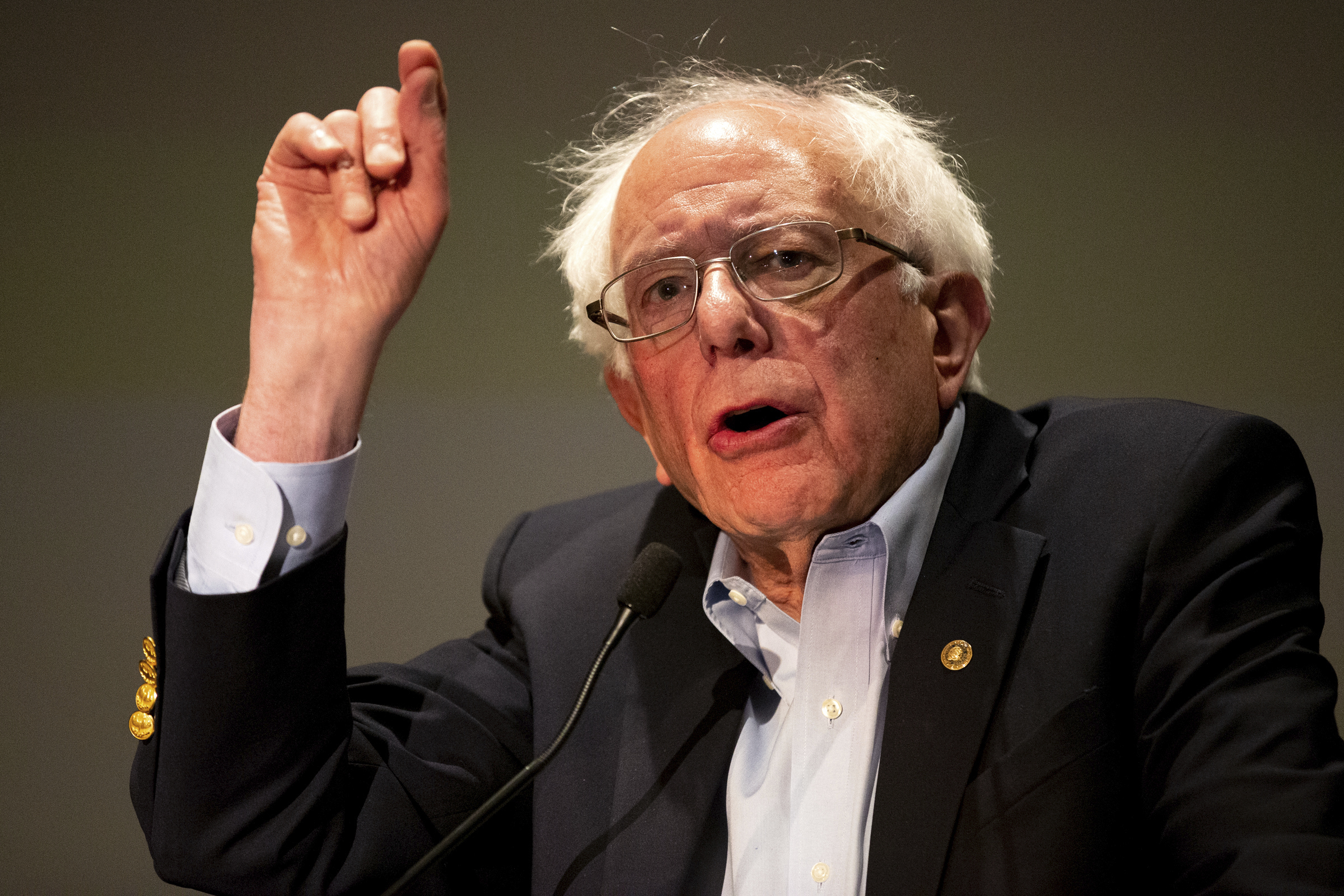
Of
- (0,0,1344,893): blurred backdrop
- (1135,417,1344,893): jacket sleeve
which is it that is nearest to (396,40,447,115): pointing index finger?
(0,0,1344,893): blurred backdrop

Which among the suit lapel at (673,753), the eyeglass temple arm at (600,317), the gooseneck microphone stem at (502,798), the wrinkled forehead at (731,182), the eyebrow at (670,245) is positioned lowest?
the suit lapel at (673,753)

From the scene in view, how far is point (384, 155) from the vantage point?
50.4 inches

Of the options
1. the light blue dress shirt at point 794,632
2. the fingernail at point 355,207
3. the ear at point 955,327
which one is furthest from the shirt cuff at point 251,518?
the ear at point 955,327

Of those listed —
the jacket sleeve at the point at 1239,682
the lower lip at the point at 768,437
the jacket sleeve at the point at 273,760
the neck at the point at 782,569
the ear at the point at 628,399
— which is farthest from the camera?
the ear at the point at 628,399

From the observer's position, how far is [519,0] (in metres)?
2.19

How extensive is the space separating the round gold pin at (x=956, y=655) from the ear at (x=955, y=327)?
0.42 meters

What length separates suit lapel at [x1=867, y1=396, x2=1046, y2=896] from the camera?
1.23 m

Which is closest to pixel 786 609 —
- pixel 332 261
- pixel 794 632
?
pixel 794 632

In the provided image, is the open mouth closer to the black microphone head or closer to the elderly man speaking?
the elderly man speaking

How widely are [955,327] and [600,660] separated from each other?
0.81 m

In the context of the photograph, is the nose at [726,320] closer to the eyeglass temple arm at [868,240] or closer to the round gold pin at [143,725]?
the eyeglass temple arm at [868,240]

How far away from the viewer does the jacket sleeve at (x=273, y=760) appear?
4.19 feet

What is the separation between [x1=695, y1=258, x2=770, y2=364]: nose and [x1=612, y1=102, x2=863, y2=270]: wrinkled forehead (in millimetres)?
53

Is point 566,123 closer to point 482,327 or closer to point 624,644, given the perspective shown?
point 482,327
